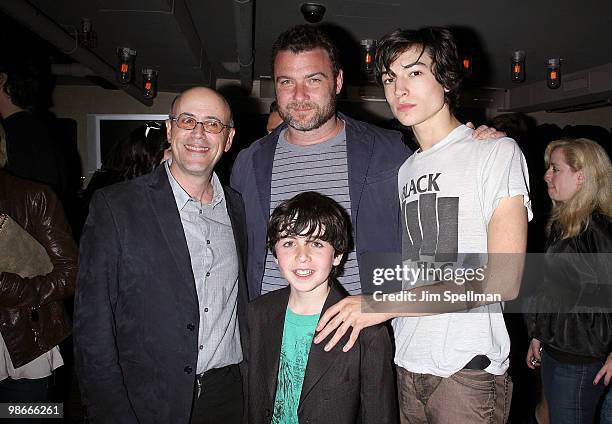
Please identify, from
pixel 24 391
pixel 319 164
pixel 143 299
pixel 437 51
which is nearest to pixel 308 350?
pixel 143 299

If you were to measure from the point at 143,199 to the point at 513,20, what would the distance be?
4.87 meters

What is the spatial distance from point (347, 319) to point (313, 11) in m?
3.97

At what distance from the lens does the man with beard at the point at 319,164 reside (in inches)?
85.0

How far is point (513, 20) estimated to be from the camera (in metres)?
5.15

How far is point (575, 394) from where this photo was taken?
2.27 meters

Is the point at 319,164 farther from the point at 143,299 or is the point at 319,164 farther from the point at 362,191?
the point at 143,299

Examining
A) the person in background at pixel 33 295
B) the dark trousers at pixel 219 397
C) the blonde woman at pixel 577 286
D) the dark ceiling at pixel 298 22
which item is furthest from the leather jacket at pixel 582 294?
the dark ceiling at pixel 298 22

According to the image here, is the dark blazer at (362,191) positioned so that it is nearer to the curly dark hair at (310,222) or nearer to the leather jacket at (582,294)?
the curly dark hair at (310,222)

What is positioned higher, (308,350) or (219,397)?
(308,350)

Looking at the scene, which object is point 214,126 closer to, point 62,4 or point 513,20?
point 62,4

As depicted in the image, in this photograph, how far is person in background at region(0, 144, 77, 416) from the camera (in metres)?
1.98

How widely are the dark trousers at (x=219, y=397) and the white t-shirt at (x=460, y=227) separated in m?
0.66

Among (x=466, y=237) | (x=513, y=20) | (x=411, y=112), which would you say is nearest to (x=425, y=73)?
(x=411, y=112)

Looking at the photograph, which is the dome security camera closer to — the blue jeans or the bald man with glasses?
the bald man with glasses
